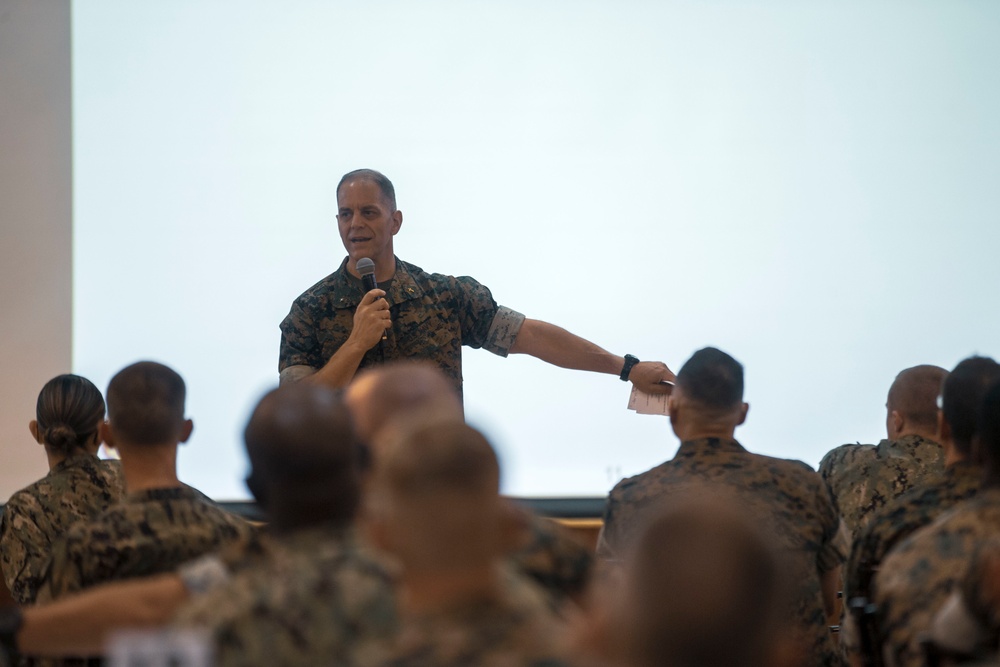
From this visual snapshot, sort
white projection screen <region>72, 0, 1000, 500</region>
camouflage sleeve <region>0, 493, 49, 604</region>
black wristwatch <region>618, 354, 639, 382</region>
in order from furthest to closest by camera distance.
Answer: white projection screen <region>72, 0, 1000, 500</region>
black wristwatch <region>618, 354, 639, 382</region>
camouflage sleeve <region>0, 493, 49, 604</region>

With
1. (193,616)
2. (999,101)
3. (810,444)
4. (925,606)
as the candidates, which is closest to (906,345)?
(810,444)

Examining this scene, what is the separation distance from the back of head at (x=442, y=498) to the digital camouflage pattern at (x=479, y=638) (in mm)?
56

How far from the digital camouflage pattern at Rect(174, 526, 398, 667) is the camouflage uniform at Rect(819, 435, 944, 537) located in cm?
218

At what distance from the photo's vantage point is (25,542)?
2953 millimetres

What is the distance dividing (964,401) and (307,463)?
1401mm

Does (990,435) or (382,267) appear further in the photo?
(382,267)

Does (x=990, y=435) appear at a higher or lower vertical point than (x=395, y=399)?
lower

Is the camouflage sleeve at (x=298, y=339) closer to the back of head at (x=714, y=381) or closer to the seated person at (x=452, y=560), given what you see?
the back of head at (x=714, y=381)

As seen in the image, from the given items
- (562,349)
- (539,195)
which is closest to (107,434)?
(562,349)

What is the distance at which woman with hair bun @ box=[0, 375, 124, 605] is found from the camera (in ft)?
9.70

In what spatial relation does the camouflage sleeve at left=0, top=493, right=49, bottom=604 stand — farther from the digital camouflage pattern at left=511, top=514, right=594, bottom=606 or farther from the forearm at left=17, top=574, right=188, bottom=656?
the digital camouflage pattern at left=511, top=514, right=594, bottom=606

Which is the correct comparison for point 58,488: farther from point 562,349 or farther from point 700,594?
point 700,594

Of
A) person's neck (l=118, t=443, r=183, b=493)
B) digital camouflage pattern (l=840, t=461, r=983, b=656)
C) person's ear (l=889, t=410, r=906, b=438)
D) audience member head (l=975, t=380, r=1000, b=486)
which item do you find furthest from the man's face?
audience member head (l=975, t=380, r=1000, b=486)

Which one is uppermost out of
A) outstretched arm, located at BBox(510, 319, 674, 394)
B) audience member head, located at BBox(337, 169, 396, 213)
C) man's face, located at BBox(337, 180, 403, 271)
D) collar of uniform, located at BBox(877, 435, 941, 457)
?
audience member head, located at BBox(337, 169, 396, 213)
